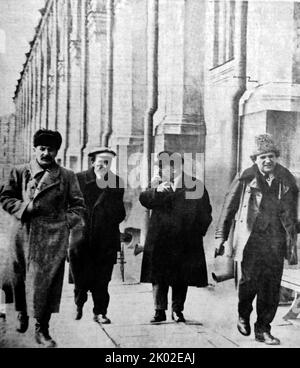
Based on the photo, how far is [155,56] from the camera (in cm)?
600

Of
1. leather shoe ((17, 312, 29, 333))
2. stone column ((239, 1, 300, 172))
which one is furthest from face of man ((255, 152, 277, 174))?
leather shoe ((17, 312, 29, 333))

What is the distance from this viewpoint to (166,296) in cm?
563

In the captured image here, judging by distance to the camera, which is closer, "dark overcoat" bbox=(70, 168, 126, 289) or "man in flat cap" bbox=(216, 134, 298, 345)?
"dark overcoat" bbox=(70, 168, 126, 289)

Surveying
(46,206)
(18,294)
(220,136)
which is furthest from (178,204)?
(18,294)

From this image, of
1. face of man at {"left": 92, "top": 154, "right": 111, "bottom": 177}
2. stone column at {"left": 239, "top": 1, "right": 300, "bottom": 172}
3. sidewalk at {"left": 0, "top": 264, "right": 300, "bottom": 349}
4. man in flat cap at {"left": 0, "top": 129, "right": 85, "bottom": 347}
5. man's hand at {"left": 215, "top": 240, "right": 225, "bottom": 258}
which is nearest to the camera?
man in flat cap at {"left": 0, "top": 129, "right": 85, "bottom": 347}

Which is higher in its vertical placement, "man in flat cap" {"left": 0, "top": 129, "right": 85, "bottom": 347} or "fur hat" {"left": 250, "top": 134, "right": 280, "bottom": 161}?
"fur hat" {"left": 250, "top": 134, "right": 280, "bottom": 161}

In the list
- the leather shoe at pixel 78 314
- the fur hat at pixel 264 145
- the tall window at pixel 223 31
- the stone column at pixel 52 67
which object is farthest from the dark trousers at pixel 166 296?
the tall window at pixel 223 31

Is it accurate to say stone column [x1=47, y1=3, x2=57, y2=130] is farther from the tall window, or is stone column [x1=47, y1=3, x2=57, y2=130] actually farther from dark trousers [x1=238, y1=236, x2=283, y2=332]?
dark trousers [x1=238, y1=236, x2=283, y2=332]

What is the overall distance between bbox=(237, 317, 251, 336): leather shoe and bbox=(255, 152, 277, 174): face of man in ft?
5.01

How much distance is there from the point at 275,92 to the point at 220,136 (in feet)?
2.38

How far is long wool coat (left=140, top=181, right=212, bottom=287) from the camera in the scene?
5641 mm

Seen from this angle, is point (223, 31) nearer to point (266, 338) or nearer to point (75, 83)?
point (75, 83)

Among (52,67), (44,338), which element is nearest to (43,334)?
(44,338)

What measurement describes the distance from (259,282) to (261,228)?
21.9 inches
